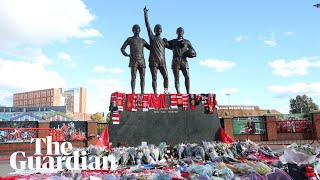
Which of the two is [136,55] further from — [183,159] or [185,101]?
[183,159]

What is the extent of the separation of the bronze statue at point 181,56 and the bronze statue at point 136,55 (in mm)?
1113

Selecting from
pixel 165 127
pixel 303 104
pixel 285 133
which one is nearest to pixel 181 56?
pixel 165 127

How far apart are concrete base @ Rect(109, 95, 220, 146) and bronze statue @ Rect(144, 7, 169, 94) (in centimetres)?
112

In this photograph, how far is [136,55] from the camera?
370 inches

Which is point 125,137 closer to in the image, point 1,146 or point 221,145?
point 221,145

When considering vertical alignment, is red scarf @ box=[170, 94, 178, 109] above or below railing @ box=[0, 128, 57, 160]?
above

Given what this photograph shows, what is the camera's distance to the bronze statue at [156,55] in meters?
9.55

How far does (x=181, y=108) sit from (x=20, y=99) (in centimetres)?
14335

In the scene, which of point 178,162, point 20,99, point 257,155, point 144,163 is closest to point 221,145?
point 257,155

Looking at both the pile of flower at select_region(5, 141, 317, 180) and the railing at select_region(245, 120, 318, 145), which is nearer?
the pile of flower at select_region(5, 141, 317, 180)

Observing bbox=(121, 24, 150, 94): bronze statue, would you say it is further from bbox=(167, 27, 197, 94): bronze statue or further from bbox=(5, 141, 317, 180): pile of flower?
bbox=(5, 141, 317, 180): pile of flower

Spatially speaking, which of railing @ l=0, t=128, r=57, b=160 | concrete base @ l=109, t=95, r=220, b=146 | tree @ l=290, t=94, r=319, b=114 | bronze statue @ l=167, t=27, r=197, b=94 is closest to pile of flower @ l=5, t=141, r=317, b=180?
concrete base @ l=109, t=95, r=220, b=146

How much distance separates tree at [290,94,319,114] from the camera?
190 feet

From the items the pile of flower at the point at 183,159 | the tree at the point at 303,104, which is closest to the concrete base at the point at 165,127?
the pile of flower at the point at 183,159
